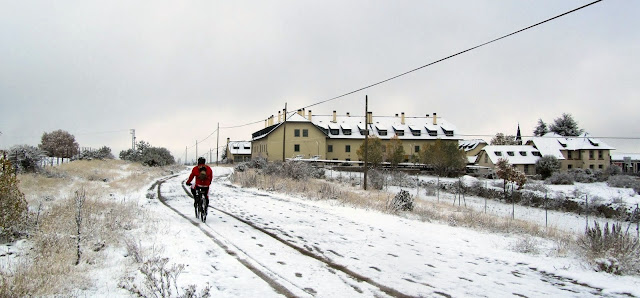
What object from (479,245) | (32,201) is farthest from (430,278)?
(32,201)

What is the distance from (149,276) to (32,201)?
1130cm

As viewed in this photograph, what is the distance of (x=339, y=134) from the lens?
251ft

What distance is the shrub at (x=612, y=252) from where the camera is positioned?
717 centimetres

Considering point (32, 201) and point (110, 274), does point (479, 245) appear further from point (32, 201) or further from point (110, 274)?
point (32, 201)

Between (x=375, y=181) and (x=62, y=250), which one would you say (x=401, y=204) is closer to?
(x=62, y=250)

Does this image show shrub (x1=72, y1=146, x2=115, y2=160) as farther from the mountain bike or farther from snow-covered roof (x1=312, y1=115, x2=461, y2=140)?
the mountain bike

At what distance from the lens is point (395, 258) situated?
772cm

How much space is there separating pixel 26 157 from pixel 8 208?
18.8 m

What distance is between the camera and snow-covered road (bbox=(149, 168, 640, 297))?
5805 mm

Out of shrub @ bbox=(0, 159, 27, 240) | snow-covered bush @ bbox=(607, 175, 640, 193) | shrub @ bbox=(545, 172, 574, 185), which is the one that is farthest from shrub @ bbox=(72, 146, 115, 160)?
snow-covered bush @ bbox=(607, 175, 640, 193)

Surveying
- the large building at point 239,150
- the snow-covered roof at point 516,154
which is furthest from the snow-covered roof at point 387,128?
the large building at point 239,150

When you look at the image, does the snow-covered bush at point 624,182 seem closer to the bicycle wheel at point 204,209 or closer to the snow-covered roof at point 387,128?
the snow-covered roof at point 387,128

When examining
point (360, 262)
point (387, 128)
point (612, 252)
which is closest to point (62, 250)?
point (360, 262)

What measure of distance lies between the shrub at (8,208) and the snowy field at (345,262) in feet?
7.58
